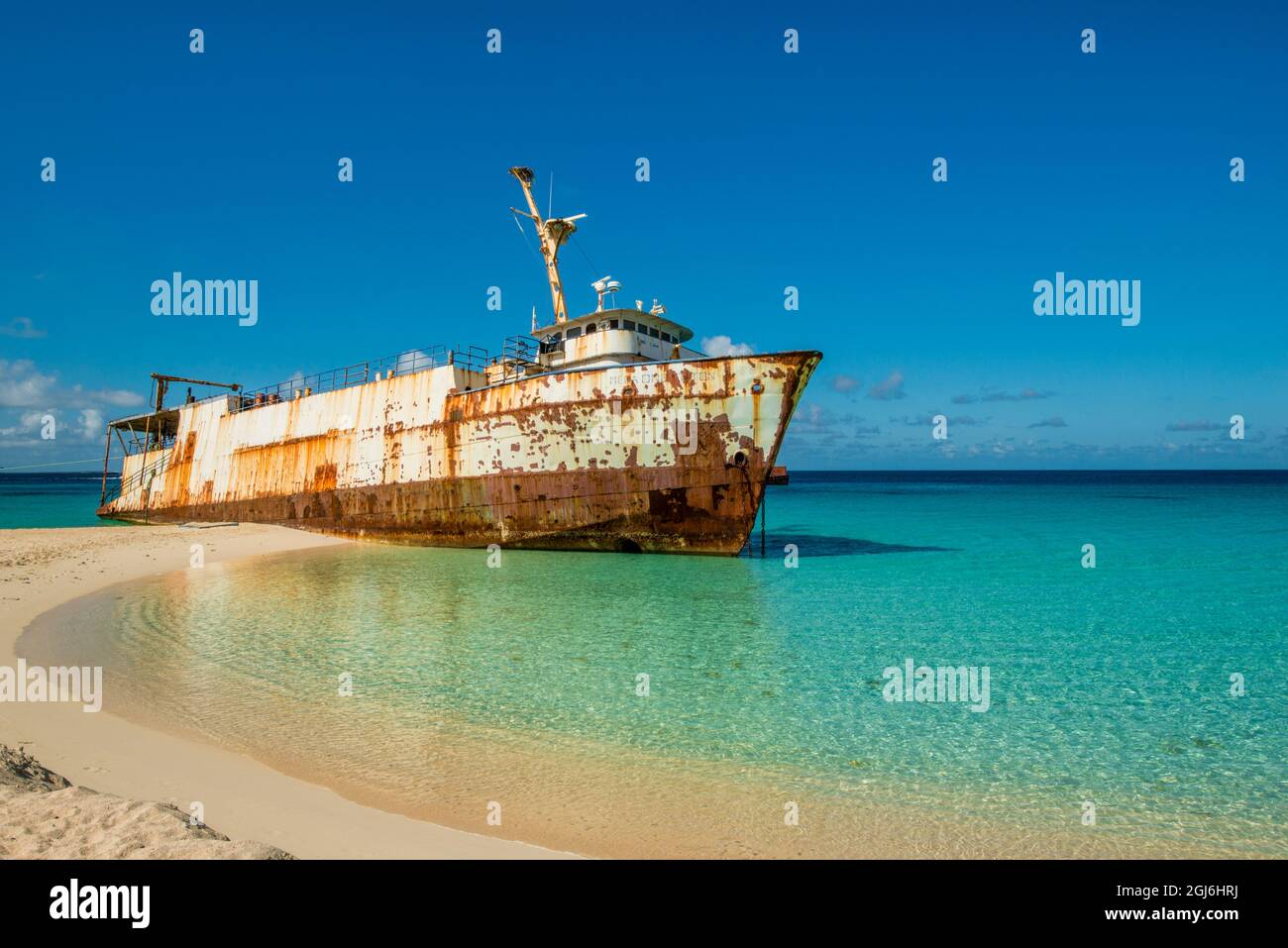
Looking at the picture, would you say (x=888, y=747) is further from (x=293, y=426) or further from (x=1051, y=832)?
(x=293, y=426)

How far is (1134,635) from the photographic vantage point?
998cm

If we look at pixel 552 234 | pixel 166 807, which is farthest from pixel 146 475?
pixel 166 807

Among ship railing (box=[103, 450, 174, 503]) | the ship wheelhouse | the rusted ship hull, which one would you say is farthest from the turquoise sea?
ship railing (box=[103, 450, 174, 503])

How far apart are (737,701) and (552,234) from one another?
21.6 m

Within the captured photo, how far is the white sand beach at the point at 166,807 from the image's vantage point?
298 cm

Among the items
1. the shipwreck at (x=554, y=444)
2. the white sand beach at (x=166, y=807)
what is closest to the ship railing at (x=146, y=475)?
the shipwreck at (x=554, y=444)

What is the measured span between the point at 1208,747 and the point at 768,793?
13.6 feet

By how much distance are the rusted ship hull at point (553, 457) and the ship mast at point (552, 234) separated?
4.83 meters

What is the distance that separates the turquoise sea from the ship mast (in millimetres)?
12205

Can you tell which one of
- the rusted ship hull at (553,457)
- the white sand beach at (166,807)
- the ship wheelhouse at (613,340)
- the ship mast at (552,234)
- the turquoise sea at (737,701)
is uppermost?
the ship mast at (552,234)

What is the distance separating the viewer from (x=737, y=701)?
6770mm

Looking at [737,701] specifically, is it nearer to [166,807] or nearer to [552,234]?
[166,807]

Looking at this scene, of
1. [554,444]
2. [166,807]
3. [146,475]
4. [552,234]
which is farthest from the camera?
[146,475]

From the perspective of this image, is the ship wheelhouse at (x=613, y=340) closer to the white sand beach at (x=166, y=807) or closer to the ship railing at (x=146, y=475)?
the white sand beach at (x=166, y=807)
